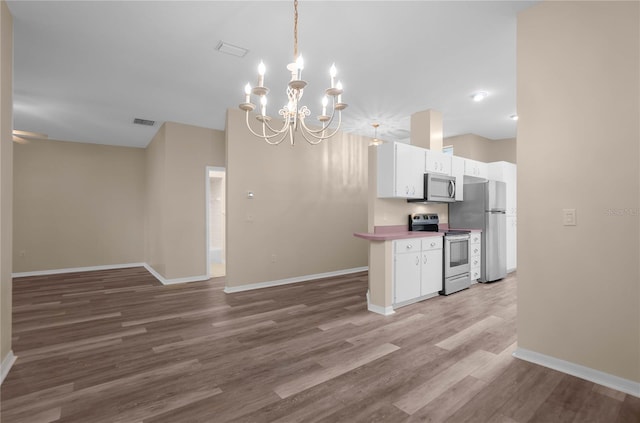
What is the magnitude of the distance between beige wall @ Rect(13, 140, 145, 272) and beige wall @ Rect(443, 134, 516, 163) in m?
7.29

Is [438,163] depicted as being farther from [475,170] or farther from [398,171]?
[475,170]

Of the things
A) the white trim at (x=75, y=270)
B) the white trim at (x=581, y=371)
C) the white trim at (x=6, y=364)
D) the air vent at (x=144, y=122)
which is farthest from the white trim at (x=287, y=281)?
the white trim at (x=75, y=270)

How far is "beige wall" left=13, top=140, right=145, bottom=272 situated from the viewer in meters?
6.68

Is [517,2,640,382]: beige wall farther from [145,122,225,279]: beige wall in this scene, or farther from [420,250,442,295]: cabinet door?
[145,122,225,279]: beige wall

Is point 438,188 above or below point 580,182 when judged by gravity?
above

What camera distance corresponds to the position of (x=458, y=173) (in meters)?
5.22

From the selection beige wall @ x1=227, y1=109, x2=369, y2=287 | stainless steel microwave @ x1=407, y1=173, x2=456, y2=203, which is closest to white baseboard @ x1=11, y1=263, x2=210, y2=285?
beige wall @ x1=227, y1=109, x2=369, y2=287

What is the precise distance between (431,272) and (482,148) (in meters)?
3.86

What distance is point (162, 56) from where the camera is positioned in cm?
337

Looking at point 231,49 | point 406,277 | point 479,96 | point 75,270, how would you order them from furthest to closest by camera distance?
1. point 75,270
2. point 479,96
3. point 406,277
4. point 231,49

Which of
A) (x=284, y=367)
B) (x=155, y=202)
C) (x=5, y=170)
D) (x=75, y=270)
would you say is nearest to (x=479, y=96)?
(x=284, y=367)

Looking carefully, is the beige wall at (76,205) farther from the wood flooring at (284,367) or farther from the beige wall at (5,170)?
the beige wall at (5,170)

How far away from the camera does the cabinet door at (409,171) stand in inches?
169

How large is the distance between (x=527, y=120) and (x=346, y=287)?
352cm
